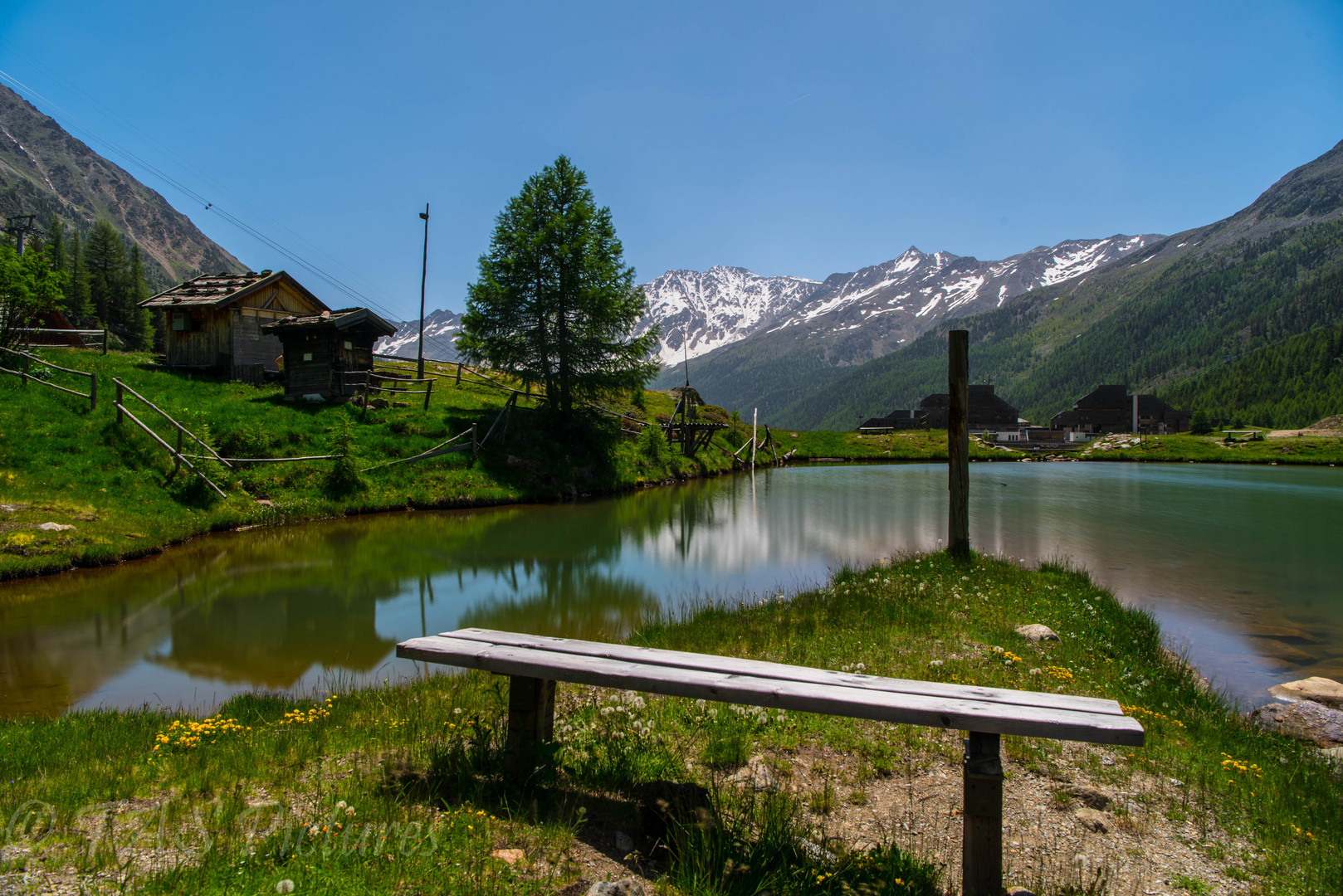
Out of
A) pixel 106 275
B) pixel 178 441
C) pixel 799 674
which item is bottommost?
pixel 799 674

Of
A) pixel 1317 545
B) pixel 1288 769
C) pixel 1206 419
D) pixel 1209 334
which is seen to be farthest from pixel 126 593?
pixel 1209 334

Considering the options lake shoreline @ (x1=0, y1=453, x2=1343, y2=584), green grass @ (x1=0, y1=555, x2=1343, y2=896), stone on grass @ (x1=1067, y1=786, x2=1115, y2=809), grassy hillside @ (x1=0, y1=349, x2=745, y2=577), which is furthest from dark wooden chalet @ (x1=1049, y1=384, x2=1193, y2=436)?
stone on grass @ (x1=1067, y1=786, x2=1115, y2=809)

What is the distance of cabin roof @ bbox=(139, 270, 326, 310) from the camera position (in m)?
32.8

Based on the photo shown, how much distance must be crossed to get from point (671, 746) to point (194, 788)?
356 centimetres

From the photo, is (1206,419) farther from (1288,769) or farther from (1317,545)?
(1288,769)

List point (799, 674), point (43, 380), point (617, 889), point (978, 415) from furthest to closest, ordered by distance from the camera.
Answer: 1. point (978, 415)
2. point (43, 380)
3. point (799, 674)
4. point (617, 889)

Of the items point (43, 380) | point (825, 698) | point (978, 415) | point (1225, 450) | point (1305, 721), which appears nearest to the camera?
point (825, 698)

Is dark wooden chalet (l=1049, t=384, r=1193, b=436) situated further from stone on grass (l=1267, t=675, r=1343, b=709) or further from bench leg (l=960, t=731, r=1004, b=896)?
bench leg (l=960, t=731, r=1004, b=896)

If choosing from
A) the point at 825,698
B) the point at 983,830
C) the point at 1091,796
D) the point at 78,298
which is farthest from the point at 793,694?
the point at 78,298

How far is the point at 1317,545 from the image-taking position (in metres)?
19.5

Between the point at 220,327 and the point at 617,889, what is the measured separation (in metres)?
38.2

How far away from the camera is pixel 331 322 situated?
31391mm

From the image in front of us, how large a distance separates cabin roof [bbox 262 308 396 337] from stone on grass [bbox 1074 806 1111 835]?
3367 centimetres

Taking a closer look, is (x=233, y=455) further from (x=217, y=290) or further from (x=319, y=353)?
(x=217, y=290)
